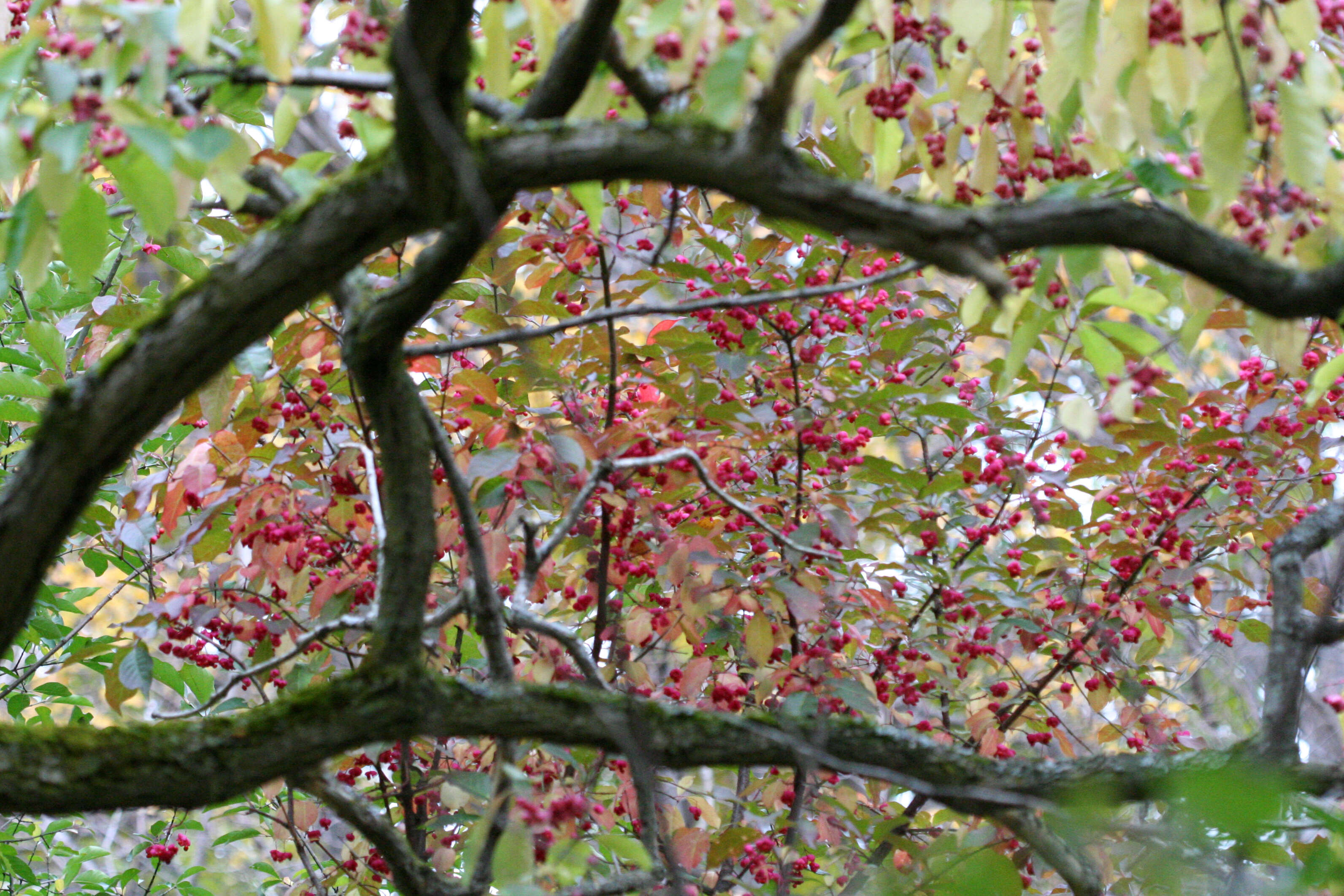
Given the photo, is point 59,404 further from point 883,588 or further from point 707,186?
point 883,588

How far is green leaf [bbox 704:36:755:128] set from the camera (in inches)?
45.6

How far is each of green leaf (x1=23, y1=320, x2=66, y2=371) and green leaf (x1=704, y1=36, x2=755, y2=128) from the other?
2.21m

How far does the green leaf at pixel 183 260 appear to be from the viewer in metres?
2.41

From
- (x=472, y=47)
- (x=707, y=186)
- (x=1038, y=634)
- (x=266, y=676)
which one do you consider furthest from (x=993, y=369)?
(x=266, y=676)

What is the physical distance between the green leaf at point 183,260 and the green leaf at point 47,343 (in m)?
0.45

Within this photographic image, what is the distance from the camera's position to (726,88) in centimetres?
116

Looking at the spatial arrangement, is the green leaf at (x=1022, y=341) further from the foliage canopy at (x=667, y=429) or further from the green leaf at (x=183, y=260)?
the green leaf at (x=183, y=260)

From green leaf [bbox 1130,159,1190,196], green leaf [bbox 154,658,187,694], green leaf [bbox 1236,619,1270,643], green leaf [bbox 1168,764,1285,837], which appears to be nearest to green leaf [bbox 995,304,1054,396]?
green leaf [bbox 1130,159,1190,196]

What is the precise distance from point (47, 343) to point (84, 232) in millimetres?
1455

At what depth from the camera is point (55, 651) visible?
310 cm

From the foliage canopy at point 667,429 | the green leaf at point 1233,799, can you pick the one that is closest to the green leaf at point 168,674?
the foliage canopy at point 667,429

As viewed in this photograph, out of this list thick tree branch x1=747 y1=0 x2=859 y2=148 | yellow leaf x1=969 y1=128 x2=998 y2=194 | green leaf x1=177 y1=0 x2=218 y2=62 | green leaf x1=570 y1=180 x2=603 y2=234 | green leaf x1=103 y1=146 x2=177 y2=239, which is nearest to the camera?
thick tree branch x1=747 y1=0 x2=859 y2=148

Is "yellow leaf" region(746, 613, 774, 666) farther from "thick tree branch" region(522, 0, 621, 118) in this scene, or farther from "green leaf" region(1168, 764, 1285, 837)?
"green leaf" region(1168, 764, 1285, 837)

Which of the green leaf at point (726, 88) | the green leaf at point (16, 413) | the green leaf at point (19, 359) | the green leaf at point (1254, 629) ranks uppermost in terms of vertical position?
the green leaf at point (19, 359)
